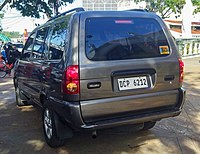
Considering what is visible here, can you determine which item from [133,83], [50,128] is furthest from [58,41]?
[50,128]

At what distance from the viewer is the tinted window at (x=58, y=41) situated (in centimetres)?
310

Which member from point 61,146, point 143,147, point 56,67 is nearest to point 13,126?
point 61,146

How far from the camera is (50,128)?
3.52 meters

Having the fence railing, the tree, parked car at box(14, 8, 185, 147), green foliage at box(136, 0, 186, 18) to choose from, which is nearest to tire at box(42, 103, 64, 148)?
parked car at box(14, 8, 185, 147)

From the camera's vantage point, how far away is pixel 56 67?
305cm

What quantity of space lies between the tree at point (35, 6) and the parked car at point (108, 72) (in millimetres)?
16396

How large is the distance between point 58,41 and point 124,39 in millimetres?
852

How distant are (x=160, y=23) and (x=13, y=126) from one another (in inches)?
121

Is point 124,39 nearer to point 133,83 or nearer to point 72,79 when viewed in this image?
point 133,83

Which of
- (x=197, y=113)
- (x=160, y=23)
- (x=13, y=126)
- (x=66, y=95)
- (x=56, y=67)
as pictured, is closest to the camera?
(x=66, y=95)

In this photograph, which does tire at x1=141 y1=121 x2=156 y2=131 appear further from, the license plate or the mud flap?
the mud flap

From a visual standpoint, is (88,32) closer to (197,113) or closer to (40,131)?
(40,131)

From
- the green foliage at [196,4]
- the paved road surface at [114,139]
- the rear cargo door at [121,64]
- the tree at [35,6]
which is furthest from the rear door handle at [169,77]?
the green foliage at [196,4]

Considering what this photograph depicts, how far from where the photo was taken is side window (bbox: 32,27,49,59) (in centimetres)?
375
